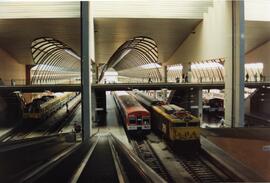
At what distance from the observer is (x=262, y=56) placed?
27.5 meters

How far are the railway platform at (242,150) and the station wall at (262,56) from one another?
12334 mm

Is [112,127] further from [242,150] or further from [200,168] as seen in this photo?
[242,150]

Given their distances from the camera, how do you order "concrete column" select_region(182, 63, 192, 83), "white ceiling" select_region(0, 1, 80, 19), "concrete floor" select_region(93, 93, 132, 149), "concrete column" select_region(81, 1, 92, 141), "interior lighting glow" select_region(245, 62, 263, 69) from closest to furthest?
"concrete column" select_region(81, 1, 92, 141) < "concrete floor" select_region(93, 93, 132, 149) < "white ceiling" select_region(0, 1, 80, 19) < "interior lighting glow" select_region(245, 62, 263, 69) < "concrete column" select_region(182, 63, 192, 83)

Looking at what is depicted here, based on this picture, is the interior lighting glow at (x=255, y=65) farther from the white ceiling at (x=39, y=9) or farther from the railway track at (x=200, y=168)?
the white ceiling at (x=39, y=9)

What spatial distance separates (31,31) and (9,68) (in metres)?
10.5

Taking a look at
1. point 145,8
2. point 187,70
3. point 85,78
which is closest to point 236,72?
point 85,78

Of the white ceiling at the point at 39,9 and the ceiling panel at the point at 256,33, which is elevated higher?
the white ceiling at the point at 39,9

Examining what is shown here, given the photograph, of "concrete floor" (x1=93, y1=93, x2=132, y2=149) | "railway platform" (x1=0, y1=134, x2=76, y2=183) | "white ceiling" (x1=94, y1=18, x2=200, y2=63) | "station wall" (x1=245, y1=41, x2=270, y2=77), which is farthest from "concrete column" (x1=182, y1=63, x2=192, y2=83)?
"railway platform" (x1=0, y1=134, x2=76, y2=183)

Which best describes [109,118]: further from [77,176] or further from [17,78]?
[77,176]

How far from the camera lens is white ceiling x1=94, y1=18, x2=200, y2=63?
982 inches

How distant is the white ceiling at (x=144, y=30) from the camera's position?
24953mm

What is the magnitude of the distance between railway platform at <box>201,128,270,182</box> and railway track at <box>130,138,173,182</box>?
2.44 metres

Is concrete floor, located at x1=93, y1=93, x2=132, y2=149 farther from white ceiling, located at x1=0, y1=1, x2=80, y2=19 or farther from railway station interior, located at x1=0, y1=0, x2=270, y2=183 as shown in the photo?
white ceiling, located at x1=0, y1=1, x2=80, y2=19

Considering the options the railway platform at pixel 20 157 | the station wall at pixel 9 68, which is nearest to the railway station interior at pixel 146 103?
the railway platform at pixel 20 157
